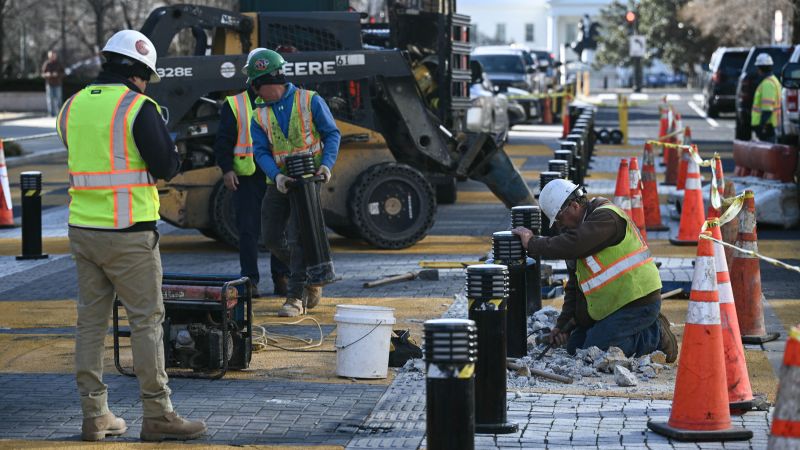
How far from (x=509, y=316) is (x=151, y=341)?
2.65 metres

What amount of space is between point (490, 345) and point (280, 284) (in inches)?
188

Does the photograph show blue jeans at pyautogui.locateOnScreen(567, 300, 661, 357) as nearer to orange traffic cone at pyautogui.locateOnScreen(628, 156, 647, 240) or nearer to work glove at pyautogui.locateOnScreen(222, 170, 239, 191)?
work glove at pyautogui.locateOnScreen(222, 170, 239, 191)

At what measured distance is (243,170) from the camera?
1145cm

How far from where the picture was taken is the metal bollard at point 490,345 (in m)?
7.13

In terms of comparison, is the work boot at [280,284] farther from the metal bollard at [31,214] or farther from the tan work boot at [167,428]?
the tan work boot at [167,428]

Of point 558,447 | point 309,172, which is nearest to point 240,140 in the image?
point 309,172

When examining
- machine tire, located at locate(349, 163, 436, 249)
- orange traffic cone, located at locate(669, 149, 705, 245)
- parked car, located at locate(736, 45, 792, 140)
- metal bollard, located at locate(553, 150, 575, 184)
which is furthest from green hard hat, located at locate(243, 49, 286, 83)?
parked car, located at locate(736, 45, 792, 140)

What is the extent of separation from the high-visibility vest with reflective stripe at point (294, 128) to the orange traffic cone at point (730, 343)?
12.5ft

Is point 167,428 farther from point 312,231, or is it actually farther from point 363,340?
point 312,231

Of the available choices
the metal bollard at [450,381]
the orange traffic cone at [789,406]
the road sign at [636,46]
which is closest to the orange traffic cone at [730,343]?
the metal bollard at [450,381]

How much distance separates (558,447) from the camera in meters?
6.89

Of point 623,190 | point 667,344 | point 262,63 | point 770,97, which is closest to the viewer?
point 667,344

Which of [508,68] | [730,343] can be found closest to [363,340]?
[730,343]

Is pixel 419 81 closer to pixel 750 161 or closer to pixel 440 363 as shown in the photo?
pixel 750 161
